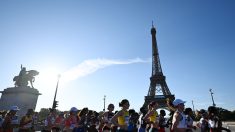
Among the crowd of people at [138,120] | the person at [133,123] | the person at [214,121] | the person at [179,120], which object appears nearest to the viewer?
the person at [179,120]

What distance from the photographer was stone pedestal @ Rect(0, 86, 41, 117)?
75.8 ft

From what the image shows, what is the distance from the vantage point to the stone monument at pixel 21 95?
23.1 meters

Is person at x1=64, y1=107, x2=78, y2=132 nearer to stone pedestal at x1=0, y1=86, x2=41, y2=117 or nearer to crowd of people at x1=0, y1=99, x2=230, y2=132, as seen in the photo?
crowd of people at x1=0, y1=99, x2=230, y2=132

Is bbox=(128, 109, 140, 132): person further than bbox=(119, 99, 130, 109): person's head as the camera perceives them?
Yes

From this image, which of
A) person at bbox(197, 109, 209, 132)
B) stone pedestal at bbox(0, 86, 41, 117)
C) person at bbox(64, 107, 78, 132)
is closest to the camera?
person at bbox(64, 107, 78, 132)

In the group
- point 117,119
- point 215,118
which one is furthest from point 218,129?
point 117,119

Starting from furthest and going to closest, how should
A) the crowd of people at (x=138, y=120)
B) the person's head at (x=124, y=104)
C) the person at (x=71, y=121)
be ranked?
the person at (x=71, y=121) → the person's head at (x=124, y=104) → the crowd of people at (x=138, y=120)

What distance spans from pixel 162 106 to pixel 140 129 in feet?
158

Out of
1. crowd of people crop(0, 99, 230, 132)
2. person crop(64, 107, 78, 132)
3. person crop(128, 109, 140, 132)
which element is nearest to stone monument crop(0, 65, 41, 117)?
crowd of people crop(0, 99, 230, 132)

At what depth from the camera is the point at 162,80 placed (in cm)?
5544

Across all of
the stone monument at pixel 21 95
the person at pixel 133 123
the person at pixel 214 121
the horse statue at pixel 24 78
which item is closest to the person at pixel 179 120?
the person at pixel 133 123

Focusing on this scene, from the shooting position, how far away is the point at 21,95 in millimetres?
23375

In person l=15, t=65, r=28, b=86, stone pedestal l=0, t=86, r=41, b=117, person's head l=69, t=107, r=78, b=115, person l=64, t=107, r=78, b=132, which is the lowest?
person l=64, t=107, r=78, b=132

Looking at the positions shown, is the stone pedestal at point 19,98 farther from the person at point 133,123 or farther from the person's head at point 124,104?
the person's head at point 124,104
